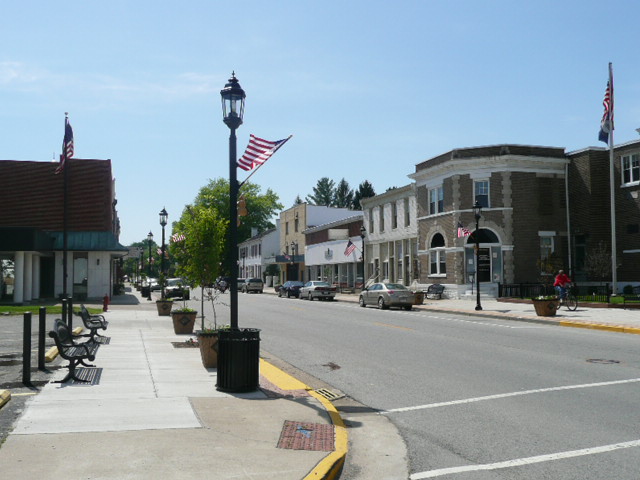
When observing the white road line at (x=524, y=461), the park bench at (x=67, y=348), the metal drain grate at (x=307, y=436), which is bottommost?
the white road line at (x=524, y=461)

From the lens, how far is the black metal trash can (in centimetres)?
924

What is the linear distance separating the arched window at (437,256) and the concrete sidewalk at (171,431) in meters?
30.5

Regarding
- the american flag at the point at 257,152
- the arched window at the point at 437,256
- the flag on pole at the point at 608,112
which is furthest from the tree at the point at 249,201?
the american flag at the point at 257,152

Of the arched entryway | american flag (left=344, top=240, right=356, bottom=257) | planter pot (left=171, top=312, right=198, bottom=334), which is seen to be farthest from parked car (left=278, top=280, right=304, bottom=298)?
planter pot (left=171, top=312, right=198, bottom=334)

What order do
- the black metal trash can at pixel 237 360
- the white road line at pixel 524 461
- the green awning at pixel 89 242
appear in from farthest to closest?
the green awning at pixel 89 242 < the black metal trash can at pixel 237 360 < the white road line at pixel 524 461

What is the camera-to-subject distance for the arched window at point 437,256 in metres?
40.2

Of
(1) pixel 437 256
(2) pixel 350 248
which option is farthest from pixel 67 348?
(2) pixel 350 248

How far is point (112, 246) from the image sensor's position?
4100cm

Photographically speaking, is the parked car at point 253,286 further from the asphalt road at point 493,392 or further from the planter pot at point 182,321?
the planter pot at point 182,321

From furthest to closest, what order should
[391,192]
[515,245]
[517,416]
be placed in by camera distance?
[391,192] → [515,245] → [517,416]

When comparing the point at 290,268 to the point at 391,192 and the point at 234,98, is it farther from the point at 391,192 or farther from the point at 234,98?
the point at 234,98

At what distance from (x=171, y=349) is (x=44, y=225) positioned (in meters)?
32.7

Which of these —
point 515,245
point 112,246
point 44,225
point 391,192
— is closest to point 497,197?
point 515,245

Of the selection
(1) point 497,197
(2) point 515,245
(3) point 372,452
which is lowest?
(3) point 372,452
